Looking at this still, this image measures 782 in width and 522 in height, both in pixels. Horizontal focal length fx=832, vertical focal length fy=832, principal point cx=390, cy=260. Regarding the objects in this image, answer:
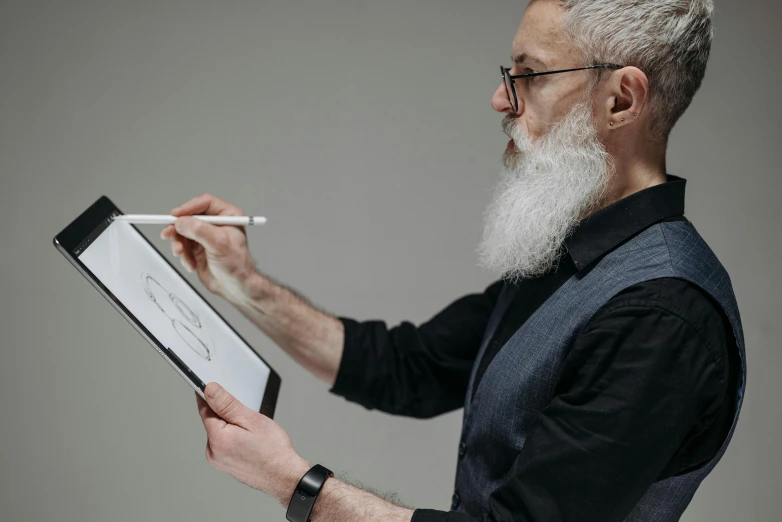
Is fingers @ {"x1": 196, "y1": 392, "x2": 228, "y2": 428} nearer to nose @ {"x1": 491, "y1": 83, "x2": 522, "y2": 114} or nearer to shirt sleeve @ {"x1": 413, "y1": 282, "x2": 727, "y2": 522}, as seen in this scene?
shirt sleeve @ {"x1": 413, "y1": 282, "x2": 727, "y2": 522}

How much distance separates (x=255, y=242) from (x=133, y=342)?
1.31 ft

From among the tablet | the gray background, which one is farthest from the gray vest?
the gray background

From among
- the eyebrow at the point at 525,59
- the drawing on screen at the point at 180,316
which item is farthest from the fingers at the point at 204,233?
the eyebrow at the point at 525,59

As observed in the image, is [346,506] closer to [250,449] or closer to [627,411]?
[250,449]

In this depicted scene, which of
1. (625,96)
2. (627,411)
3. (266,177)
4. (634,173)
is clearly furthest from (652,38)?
(266,177)

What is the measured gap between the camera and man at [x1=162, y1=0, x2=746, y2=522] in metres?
0.98

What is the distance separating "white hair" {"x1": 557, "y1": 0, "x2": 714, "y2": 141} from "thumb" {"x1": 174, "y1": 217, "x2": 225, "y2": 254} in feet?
2.09

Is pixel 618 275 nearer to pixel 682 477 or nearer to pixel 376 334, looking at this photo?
pixel 682 477

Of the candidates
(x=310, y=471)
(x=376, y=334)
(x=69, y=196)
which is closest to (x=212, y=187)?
(x=69, y=196)

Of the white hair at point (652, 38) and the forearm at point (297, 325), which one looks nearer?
the white hair at point (652, 38)

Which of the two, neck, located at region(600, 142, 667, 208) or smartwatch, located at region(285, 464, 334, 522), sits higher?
neck, located at region(600, 142, 667, 208)

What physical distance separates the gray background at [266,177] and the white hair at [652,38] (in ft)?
3.21

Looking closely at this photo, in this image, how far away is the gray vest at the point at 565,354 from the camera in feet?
3.50

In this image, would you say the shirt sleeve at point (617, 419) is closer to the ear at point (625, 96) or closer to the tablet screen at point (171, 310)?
the ear at point (625, 96)
